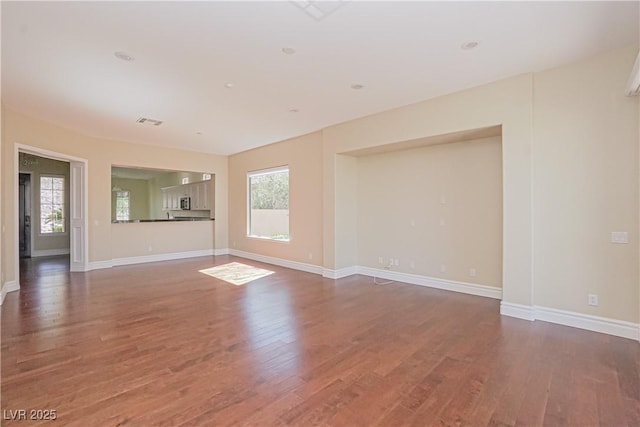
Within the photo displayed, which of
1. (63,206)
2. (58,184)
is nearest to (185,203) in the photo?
(63,206)

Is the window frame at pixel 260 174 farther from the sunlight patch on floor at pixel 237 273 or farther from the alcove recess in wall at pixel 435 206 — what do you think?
the alcove recess in wall at pixel 435 206

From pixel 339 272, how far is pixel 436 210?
210cm

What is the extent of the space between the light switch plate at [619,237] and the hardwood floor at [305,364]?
1.01 meters

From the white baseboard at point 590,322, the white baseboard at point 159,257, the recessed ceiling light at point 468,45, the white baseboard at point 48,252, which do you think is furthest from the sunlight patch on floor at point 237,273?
the white baseboard at point 48,252

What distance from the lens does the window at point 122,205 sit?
12102mm

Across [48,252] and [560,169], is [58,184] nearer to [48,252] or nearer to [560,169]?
[48,252]

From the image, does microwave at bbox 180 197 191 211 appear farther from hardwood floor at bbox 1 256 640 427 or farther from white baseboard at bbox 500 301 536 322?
white baseboard at bbox 500 301 536 322

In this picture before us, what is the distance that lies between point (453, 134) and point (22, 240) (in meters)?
11.0

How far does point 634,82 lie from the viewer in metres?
2.85

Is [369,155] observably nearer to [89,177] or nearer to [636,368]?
[636,368]

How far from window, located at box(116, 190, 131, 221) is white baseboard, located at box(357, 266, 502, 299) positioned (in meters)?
10.4

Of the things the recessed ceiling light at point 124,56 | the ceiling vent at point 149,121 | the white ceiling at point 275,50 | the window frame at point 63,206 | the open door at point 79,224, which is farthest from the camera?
the window frame at point 63,206

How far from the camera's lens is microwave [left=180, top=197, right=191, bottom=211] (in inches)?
394

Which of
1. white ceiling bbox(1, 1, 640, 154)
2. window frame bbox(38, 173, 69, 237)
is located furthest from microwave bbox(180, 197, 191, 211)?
white ceiling bbox(1, 1, 640, 154)
